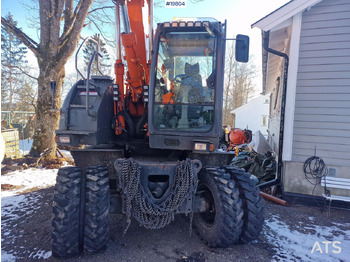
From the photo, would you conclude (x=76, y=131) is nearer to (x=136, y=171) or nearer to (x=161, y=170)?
(x=136, y=171)

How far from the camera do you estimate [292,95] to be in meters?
5.32

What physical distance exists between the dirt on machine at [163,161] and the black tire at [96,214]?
0.01 metres

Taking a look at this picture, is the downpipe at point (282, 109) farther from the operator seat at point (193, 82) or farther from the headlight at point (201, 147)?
the headlight at point (201, 147)

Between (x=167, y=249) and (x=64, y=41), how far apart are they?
7638 mm

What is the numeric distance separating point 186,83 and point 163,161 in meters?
1.16

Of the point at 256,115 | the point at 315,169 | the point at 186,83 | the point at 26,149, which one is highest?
the point at 256,115

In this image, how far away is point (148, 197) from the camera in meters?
3.07

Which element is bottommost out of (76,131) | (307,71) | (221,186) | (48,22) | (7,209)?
(7,209)

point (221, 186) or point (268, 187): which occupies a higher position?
point (221, 186)

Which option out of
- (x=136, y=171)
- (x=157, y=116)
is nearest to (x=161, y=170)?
(x=136, y=171)

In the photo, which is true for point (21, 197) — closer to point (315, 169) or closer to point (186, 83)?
point (186, 83)

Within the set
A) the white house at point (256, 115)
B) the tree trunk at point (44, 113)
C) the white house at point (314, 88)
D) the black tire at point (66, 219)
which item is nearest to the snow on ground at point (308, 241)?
the white house at point (314, 88)

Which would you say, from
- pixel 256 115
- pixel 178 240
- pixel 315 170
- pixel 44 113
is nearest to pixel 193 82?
pixel 178 240

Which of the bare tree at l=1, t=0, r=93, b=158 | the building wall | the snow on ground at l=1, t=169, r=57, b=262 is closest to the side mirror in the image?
the building wall
